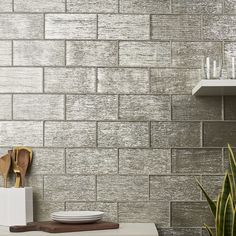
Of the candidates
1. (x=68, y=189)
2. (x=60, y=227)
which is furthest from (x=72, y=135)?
(x=60, y=227)

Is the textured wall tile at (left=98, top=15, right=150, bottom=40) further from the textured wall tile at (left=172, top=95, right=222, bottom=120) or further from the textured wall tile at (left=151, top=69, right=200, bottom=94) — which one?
the textured wall tile at (left=172, top=95, right=222, bottom=120)

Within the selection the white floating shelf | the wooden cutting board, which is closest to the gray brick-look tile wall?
the white floating shelf

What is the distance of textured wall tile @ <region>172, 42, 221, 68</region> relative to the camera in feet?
10.6

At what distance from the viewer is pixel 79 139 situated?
323 cm

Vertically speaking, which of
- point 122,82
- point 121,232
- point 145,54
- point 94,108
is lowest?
point 121,232

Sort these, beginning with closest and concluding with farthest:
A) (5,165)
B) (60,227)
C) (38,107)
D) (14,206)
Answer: (60,227) < (14,206) < (5,165) < (38,107)

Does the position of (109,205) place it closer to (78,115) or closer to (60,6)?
(78,115)

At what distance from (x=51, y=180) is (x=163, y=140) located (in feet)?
2.14

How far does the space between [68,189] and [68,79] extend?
0.61 metres

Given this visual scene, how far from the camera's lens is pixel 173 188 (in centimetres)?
321

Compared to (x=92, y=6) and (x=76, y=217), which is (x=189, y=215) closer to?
(x=76, y=217)

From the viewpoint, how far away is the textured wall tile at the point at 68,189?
10.5ft

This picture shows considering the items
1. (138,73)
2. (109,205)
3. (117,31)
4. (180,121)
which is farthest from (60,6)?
(109,205)

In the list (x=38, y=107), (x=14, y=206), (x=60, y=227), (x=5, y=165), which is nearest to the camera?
(x=60, y=227)
